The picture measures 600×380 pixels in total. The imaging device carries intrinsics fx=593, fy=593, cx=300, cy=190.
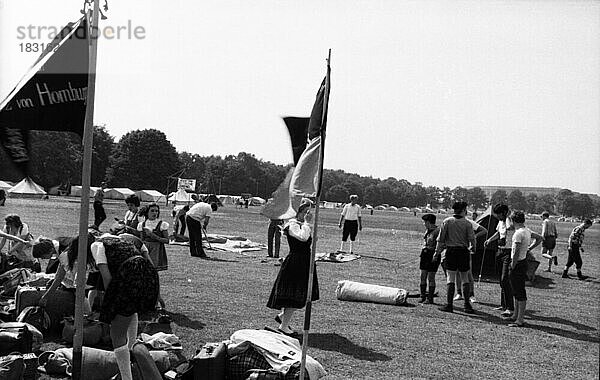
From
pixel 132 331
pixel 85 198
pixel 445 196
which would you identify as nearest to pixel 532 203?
pixel 445 196

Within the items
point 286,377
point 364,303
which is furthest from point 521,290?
point 286,377

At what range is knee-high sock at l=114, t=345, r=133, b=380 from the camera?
5.33m

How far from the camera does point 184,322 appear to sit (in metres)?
9.03

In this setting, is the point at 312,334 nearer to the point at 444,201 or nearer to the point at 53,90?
the point at 53,90

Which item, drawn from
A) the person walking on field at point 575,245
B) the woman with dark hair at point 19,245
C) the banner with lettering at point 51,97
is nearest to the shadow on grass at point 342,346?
the banner with lettering at point 51,97

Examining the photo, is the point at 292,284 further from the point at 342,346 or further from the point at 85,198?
the point at 85,198

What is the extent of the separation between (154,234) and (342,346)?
151 inches

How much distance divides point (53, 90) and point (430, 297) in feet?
28.8

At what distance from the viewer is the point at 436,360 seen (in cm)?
789

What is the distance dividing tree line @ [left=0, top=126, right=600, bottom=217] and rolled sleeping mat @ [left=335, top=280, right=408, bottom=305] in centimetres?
578

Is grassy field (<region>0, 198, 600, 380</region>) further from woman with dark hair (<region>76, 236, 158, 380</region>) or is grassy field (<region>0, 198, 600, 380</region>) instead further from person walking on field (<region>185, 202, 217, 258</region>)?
woman with dark hair (<region>76, 236, 158, 380</region>)

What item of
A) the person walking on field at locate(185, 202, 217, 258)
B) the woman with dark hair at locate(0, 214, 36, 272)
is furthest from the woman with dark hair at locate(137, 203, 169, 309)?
the person walking on field at locate(185, 202, 217, 258)

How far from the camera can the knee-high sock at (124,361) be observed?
5.33 metres

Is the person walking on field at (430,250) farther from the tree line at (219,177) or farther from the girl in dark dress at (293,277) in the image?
the tree line at (219,177)
